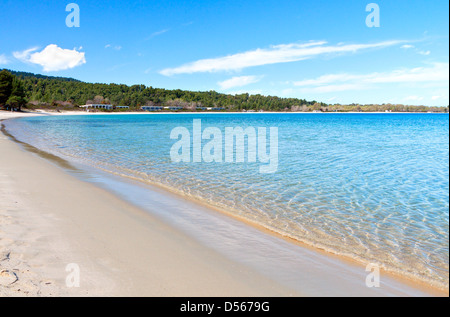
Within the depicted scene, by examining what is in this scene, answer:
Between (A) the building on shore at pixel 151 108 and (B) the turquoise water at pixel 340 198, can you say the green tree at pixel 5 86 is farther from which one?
(A) the building on shore at pixel 151 108

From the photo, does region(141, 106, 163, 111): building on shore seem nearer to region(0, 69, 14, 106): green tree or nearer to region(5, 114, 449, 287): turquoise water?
region(0, 69, 14, 106): green tree

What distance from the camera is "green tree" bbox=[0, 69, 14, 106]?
81.9 meters

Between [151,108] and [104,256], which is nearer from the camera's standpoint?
[104,256]

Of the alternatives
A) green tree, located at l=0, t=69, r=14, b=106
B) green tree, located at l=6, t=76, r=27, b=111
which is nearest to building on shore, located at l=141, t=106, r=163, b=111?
green tree, located at l=6, t=76, r=27, b=111

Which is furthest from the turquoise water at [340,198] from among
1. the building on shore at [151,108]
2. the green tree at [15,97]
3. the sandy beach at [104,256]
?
the building on shore at [151,108]

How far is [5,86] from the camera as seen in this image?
8194cm

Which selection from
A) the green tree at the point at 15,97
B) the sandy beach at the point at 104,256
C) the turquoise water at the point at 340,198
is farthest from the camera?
the green tree at the point at 15,97

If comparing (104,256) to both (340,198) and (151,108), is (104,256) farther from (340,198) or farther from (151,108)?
(151,108)

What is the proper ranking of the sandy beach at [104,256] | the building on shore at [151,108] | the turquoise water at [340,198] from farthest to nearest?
the building on shore at [151,108], the turquoise water at [340,198], the sandy beach at [104,256]

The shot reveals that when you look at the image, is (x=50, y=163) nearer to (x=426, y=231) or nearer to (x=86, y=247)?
(x=86, y=247)

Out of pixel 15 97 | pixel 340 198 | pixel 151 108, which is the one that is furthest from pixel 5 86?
pixel 151 108

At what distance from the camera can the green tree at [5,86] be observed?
8189cm

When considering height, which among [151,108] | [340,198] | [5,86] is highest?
[151,108]
